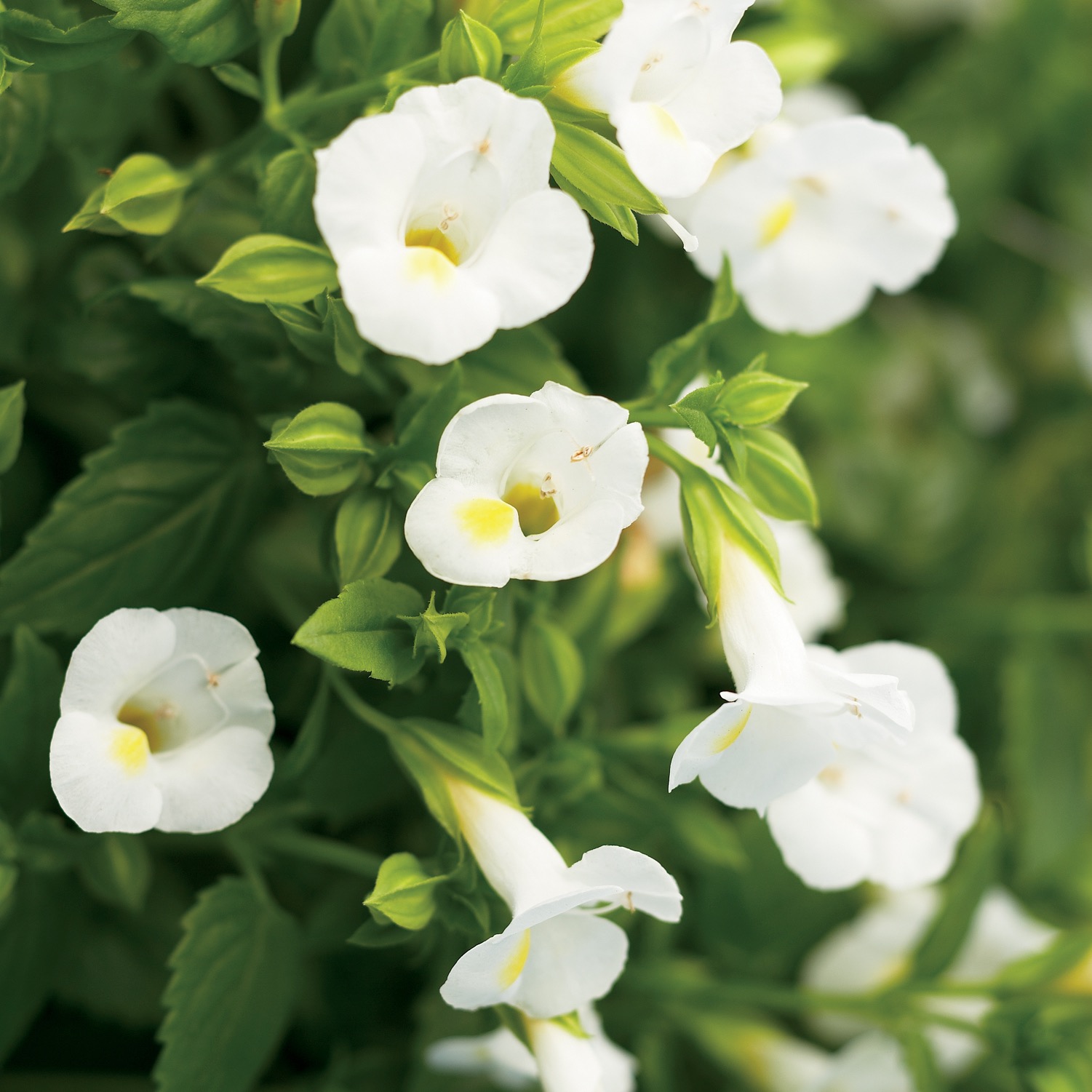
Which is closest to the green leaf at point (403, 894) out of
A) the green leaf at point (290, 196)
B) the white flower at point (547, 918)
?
the white flower at point (547, 918)

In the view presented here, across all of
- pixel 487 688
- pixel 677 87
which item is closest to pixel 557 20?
pixel 677 87

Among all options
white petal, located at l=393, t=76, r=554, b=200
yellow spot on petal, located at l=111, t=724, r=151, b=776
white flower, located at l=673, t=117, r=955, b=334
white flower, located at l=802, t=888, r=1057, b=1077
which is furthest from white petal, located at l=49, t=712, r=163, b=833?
white flower, located at l=802, t=888, r=1057, b=1077

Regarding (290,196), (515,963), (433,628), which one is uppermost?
(290,196)

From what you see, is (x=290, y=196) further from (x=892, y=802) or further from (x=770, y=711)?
(x=892, y=802)

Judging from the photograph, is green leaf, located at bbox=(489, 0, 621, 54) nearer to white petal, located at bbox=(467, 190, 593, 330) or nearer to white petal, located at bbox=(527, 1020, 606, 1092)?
white petal, located at bbox=(467, 190, 593, 330)

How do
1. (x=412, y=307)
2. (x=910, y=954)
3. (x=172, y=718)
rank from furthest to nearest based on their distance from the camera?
1. (x=910, y=954)
2. (x=172, y=718)
3. (x=412, y=307)
